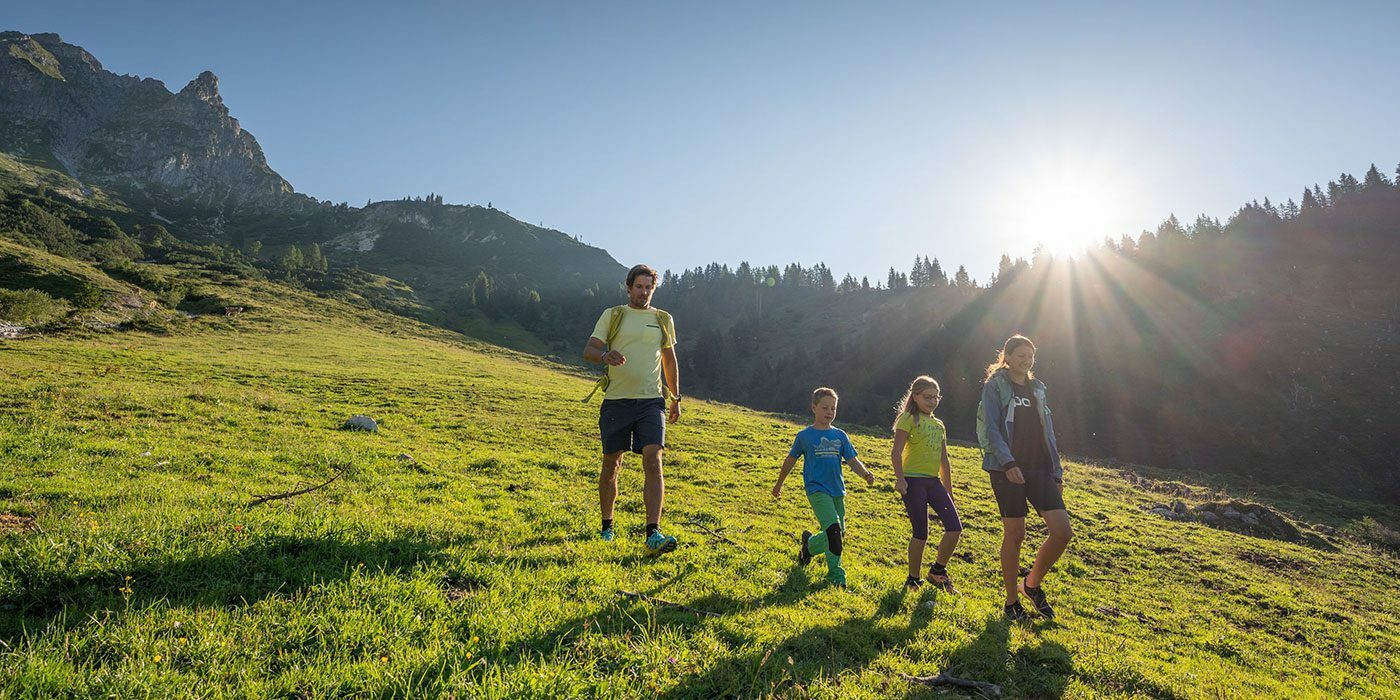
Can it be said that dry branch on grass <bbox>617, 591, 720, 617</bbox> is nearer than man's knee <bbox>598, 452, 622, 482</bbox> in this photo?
Yes

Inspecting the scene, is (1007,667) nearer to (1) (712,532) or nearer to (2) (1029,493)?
(2) (1029,493)

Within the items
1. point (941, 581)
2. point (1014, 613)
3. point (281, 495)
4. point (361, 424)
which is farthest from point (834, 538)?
point (361, 424)

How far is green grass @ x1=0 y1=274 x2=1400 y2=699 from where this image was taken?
3619 millimetres

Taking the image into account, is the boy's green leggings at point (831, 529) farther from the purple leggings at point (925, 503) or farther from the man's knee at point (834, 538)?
the purple leggings at point (925, 503)

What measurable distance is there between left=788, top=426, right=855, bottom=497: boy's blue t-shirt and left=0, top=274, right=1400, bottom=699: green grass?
1290mm

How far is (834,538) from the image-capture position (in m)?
7.52

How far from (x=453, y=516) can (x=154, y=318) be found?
247 ft

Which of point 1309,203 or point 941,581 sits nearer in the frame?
point 941,581

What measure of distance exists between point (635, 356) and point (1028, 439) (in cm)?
558

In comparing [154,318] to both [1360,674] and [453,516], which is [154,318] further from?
[1360,674]

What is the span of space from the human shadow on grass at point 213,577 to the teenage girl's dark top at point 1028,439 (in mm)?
7431

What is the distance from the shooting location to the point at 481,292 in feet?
509

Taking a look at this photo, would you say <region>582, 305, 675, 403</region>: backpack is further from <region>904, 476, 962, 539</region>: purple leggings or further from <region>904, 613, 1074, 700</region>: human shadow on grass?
<region>904, 613, 1074, 700</region>: human shadow on grass

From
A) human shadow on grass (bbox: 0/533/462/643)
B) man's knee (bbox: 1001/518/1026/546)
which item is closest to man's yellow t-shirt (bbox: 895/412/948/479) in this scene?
man's knee (bbox: 1001/518/1026/546)
